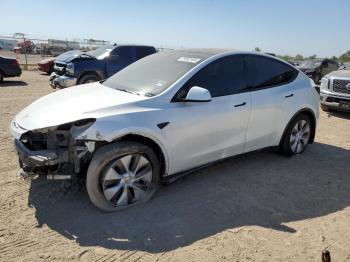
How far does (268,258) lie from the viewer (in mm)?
3303

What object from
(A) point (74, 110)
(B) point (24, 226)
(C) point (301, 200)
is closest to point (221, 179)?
(C) point (301, 200)

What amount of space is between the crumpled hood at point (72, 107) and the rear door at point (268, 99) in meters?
1.75

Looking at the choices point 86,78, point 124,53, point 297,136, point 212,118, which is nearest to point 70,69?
point 86,78

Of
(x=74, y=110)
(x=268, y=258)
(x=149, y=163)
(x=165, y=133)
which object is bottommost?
(x=268, y=258)

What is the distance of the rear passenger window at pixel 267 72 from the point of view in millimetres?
5082

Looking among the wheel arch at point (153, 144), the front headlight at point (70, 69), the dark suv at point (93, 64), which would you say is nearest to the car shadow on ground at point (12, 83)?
the dark suv at point (93, 64)

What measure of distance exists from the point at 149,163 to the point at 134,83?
112cm

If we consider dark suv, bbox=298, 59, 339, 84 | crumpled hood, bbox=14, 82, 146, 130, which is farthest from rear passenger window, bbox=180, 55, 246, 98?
dark suv, bbox=298, 59, 339, 84

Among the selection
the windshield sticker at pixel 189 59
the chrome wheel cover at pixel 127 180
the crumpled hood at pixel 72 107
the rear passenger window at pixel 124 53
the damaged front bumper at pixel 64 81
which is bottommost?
the chrome wheel cover at pixel 127 180

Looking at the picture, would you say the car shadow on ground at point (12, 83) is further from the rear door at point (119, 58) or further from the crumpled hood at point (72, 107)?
the crumpled hood at point (72, 107)

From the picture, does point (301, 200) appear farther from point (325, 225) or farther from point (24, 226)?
point (24, 226)

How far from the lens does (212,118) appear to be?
14.5 ft

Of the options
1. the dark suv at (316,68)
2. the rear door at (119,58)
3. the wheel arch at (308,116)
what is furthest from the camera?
the dark suv at (316,68)

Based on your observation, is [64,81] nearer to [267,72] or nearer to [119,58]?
[119,58]
